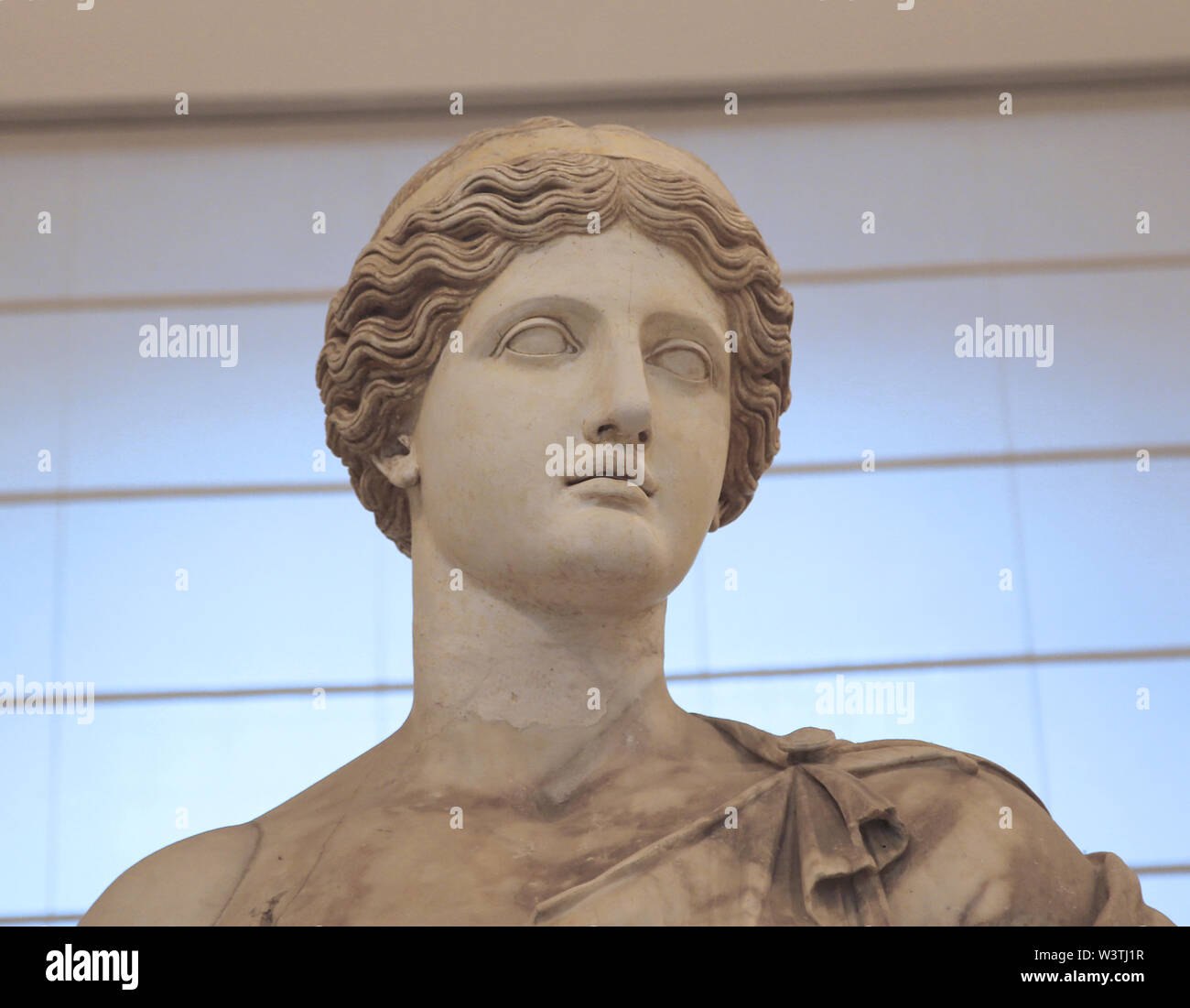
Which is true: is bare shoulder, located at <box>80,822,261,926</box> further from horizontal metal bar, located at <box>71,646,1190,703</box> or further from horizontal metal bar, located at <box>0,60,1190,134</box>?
horizontal metal bar, located at <box>0,60,1190,134</box>

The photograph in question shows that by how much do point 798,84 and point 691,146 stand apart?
48 cm

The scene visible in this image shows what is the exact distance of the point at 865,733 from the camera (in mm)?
6410

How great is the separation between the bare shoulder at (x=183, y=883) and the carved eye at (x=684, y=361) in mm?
1339

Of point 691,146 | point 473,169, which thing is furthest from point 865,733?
point 473,169

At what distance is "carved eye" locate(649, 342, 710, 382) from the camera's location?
13.2 ft

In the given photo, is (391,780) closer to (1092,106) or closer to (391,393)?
(391,393)

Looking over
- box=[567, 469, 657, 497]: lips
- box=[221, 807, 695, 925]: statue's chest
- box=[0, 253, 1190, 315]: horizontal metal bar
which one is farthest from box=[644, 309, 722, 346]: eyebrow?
box=[0, 253, 1190, 315]: horizontal metal bar

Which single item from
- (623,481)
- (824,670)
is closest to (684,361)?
(623,481)

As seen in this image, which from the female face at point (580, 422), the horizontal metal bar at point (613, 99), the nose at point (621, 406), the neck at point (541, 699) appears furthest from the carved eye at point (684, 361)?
the horizontal metal bar at point (613, 99)

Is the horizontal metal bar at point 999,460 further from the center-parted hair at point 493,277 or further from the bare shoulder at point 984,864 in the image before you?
the bare shoulder at point 984,864

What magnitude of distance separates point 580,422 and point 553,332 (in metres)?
0.25

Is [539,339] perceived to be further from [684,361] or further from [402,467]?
[402,467]

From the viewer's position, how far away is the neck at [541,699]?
13.0ft
